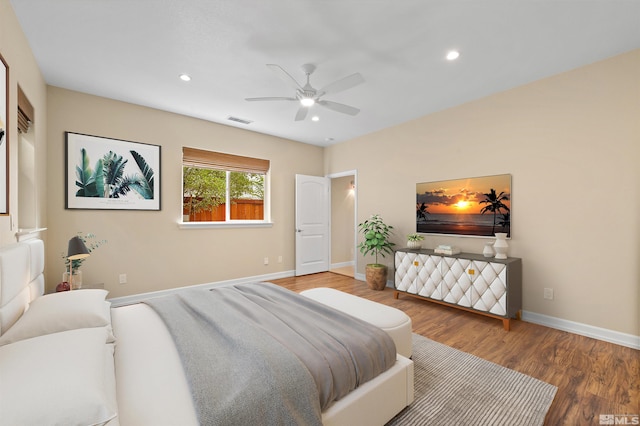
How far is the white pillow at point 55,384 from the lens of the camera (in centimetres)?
80

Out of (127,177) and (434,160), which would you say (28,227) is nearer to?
(127,177)

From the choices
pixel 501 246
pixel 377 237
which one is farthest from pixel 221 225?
pixel 501 246

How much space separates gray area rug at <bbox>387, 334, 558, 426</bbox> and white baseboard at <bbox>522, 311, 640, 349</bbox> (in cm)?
130

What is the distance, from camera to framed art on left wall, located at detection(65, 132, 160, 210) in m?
3.34

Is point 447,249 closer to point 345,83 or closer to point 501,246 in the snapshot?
point 501,246

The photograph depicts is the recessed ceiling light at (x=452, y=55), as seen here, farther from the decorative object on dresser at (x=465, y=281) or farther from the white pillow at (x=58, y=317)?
the white pillow at (x=58, y=317)

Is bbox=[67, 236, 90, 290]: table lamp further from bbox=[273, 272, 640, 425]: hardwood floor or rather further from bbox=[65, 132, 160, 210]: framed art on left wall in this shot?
bbox=[273, 272, 640, 425]: hardwood floor

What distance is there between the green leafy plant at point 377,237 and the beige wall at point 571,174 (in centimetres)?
96

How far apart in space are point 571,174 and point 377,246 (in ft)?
8.11

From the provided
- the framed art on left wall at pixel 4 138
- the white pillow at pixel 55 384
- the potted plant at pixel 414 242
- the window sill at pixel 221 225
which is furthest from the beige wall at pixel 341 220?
the white pillow at pixel 55 384

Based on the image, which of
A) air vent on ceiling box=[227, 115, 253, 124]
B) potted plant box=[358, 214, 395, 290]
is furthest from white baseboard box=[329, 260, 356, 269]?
air vent on ceiling box=[227, 115, 253, 124]

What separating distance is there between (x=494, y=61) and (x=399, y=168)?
1.99 m

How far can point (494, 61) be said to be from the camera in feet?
8.73

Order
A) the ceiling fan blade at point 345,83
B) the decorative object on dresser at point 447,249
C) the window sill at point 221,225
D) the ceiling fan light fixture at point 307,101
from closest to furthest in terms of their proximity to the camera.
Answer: the ceiling fan blade at point 345,83
the ceiling fan light fixture at point 307,101
the decorative object on dresser at point 447,249
the window sill at point 221,225
